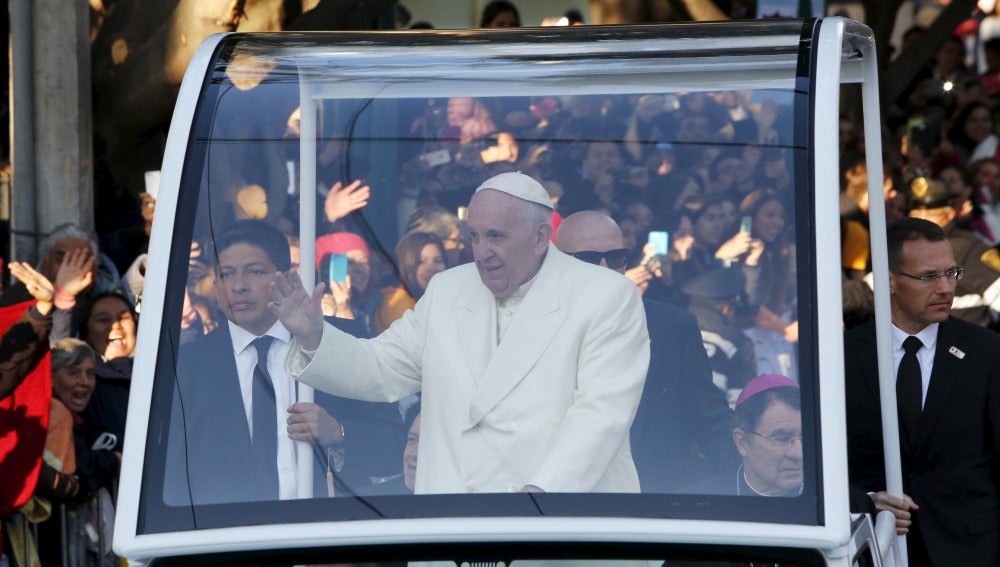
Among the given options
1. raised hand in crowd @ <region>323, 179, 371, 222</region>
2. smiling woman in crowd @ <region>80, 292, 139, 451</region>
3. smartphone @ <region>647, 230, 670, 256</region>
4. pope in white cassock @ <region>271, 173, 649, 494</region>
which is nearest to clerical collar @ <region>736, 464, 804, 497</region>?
pope in white cassock @ <region>271, 173, 649, 494</region>

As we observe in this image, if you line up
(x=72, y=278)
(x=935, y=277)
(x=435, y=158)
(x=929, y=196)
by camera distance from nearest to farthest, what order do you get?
(x=435, y=158)
(x=935, y=277)
(x=72, y=278)
(x=929, y=196)

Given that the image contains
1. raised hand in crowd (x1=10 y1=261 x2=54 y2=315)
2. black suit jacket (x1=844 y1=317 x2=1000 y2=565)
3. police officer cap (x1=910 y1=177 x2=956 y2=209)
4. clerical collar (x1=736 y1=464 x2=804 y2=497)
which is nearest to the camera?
clerical collar (x1=736 y1=464 x2=804 y2=497)

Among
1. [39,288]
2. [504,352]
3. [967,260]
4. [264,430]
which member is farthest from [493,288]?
[967,260]

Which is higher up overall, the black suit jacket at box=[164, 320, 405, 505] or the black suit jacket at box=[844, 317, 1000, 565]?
the black suit jacket at box=[164, 320, 405, 505]

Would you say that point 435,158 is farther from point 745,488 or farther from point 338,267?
point 745,488

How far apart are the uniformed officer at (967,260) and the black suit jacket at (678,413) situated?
20.7ft

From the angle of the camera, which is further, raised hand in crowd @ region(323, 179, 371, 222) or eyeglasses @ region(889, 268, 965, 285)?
eyeglasses @ region(889, 268, 965, 285)

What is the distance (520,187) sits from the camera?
13.5 feet

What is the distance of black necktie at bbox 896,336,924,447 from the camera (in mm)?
6242

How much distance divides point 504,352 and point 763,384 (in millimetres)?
617

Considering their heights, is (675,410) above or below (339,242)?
below

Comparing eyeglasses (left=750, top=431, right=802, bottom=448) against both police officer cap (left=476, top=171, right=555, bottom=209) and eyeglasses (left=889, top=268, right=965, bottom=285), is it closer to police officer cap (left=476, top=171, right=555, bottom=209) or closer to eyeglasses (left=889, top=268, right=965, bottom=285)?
police officer cap (left=476, top=171, right=555, bottom=209)

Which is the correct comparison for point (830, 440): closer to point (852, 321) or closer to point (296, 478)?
point (296, 478)

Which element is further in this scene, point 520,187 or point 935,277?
point 935,277
